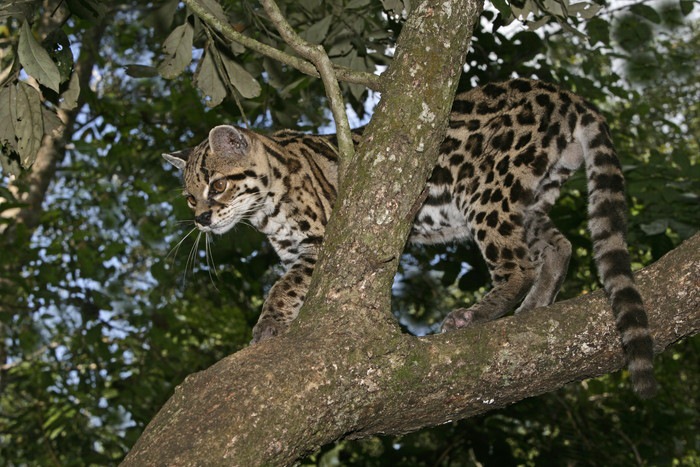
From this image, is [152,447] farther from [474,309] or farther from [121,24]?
[121,24]

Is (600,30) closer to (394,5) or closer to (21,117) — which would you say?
(394,5)

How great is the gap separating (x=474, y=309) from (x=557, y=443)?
354cm

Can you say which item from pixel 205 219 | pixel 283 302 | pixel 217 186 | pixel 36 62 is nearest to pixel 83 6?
pixel 36 62

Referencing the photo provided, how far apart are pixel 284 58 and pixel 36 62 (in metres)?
1.09

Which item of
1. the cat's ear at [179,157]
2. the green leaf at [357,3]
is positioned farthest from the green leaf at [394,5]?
the cat's ear at [179,157]

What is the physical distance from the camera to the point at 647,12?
21.2ft

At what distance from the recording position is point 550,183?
530 cm

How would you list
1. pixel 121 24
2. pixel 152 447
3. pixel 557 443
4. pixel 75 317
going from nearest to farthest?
pixel 152 447, pixel 557 443, pixel 75 317, pixel 121 24

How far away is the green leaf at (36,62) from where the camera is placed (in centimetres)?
349

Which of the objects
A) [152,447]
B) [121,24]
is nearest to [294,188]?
[152,447]

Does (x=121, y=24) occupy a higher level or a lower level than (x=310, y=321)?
higher

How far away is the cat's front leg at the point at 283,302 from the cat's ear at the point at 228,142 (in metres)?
0.83

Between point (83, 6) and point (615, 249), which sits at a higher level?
point (83, 6)

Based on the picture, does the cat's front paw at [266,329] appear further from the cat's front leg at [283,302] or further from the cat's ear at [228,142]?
the cat's ear at [228,142]
